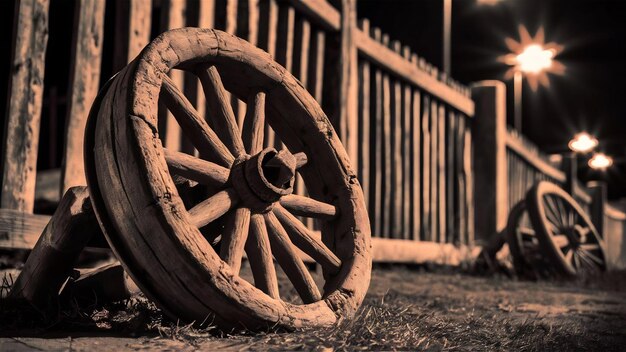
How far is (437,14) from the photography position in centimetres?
818

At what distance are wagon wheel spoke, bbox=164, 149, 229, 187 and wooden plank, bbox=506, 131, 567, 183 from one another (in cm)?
625

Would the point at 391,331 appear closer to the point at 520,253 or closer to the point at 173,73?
the point at 173,73

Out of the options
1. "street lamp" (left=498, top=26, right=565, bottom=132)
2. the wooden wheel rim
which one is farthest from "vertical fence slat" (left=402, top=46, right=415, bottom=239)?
"street lamp" (left=498, top=26, right=565, bottom=132)

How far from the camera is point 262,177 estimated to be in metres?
2.02

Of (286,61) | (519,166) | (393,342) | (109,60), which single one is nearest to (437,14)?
(519,166)

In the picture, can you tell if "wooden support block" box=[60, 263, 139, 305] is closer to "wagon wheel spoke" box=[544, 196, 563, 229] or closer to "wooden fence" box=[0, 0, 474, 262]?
"wooden fence" box=[0, 0, 474, 262]

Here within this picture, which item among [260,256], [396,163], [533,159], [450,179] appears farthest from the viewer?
[533,159]

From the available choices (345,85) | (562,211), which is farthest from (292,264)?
(562,211)

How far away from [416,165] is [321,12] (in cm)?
184

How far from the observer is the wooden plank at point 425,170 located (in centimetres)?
579

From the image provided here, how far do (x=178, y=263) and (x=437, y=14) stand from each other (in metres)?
7.12

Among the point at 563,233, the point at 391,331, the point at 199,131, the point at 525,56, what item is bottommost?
the point at 391,331

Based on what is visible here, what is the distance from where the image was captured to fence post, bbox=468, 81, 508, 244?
681cm

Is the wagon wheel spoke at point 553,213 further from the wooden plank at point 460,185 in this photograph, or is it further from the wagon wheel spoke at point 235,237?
the wagon wheel spoke at point 235,237
